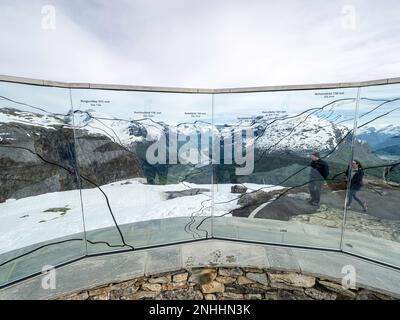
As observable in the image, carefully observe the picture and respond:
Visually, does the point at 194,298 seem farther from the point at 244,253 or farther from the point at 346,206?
the point at 346,206

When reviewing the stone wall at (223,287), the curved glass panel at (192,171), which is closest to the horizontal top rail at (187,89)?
the curved glass panel at (192,171)

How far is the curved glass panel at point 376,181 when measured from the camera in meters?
2.83

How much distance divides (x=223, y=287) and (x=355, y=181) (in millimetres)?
2392

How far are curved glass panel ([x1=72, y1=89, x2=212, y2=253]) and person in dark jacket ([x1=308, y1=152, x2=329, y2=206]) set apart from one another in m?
1.57

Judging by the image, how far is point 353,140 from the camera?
10.2 ft

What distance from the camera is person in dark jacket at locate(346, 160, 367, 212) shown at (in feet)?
10.4

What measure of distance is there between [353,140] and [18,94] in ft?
13.8

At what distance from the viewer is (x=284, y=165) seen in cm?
350

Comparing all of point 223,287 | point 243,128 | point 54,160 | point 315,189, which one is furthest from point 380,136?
point 54,160

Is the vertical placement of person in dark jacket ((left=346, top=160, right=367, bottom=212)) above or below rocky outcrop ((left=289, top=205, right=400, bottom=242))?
above

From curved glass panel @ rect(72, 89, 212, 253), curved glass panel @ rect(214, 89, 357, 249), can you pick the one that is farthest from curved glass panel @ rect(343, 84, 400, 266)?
curved glass panel @ rect(72, 89, 212, 253)

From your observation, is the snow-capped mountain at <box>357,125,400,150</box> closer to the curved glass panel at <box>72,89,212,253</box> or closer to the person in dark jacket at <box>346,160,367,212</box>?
the person in dark jacket at <box>346,160,367,212</box>

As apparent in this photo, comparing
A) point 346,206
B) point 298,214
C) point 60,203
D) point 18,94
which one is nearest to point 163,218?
point 60,203
